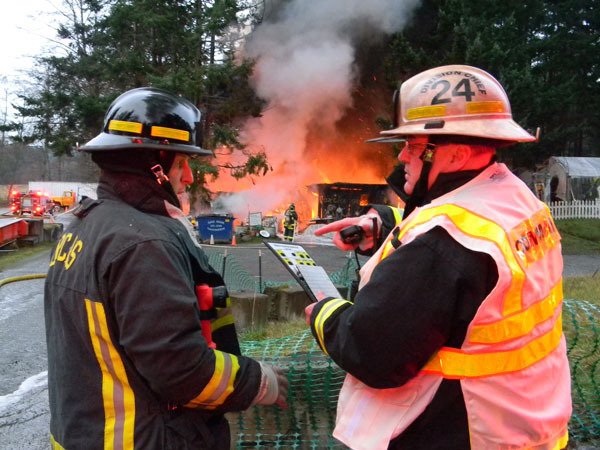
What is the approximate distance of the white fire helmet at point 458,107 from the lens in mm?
1835

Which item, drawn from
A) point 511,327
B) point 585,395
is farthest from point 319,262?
point 511,327

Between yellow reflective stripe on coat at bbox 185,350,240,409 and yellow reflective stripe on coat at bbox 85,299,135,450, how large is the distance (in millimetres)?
197

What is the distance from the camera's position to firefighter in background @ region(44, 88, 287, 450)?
1.65m

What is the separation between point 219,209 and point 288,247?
23.7 m

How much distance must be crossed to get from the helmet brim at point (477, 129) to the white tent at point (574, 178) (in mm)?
24110

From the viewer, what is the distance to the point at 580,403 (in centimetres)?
354

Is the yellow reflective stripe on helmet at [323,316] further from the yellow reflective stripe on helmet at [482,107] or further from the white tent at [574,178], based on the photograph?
the white tent at [574,178]

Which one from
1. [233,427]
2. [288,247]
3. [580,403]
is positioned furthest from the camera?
[580,403]

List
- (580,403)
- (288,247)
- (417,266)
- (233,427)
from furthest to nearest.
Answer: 1. (580,403)
2. (233,427)
3. (288,247)
4. (417,266)

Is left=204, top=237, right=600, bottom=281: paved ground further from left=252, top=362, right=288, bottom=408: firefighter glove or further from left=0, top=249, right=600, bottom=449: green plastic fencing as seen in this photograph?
left=252, top=362, right=288, bottom=408: firefighter glove

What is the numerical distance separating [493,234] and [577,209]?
942 inches

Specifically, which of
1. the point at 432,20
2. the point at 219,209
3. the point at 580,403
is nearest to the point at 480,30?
the point at 432,20

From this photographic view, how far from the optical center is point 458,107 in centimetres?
185

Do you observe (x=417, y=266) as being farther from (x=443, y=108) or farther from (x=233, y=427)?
(x=233, y=427)
